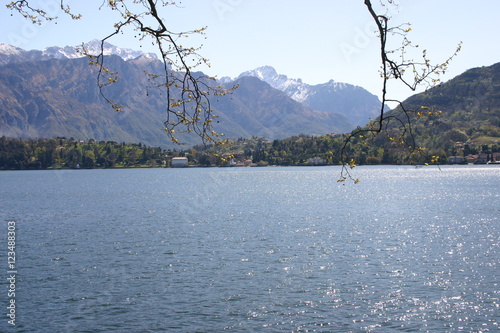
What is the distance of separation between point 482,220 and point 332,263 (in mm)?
35314

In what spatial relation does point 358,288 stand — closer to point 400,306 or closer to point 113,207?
point 400,306

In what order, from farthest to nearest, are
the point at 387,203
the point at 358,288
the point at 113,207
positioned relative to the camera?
the point at 387,203 < the point at 113,207 < the point at 358,288

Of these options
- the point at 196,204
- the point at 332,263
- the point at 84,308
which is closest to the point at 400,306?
the point at 332,263

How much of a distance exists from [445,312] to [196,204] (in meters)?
65.1

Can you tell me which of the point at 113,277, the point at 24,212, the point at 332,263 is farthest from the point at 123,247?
the point at 24,212

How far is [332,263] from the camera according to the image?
37.4 meters

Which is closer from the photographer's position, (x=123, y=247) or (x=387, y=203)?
(x=123, y=247)

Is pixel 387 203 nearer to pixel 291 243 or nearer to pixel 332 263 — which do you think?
pixel 291 243

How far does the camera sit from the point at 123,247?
44.8 metres

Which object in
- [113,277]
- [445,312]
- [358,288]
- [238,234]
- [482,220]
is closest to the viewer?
[445,312]
